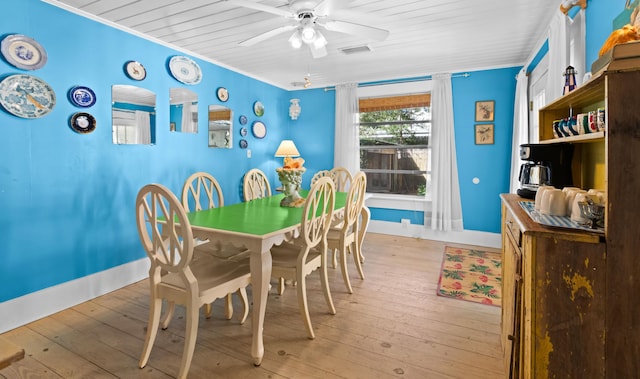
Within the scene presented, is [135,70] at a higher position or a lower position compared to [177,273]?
higher

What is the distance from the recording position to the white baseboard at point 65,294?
2.20 metres

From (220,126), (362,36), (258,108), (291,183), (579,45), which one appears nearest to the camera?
(579,45)

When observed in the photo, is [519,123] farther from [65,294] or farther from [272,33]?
[65,294]

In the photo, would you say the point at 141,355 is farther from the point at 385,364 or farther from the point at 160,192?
the point at 385,364

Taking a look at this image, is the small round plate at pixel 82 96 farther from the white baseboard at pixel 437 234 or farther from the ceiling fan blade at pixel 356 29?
the white baseboard at pixel 437 234

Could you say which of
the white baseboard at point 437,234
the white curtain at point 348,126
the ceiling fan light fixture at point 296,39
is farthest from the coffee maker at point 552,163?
the white curtain at point 348,126

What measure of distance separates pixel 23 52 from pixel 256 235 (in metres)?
2.11

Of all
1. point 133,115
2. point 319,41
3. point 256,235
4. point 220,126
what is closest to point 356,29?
point 319,41

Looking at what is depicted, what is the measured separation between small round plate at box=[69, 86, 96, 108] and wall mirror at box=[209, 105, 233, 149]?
1.35m

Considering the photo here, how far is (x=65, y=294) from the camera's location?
2484mm

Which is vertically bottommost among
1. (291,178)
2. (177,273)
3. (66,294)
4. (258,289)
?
(66,294)

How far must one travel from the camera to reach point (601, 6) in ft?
5.74

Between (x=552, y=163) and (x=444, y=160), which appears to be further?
(x=444, y=160)

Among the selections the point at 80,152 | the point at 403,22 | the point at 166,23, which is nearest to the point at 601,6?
the point at 403,22
